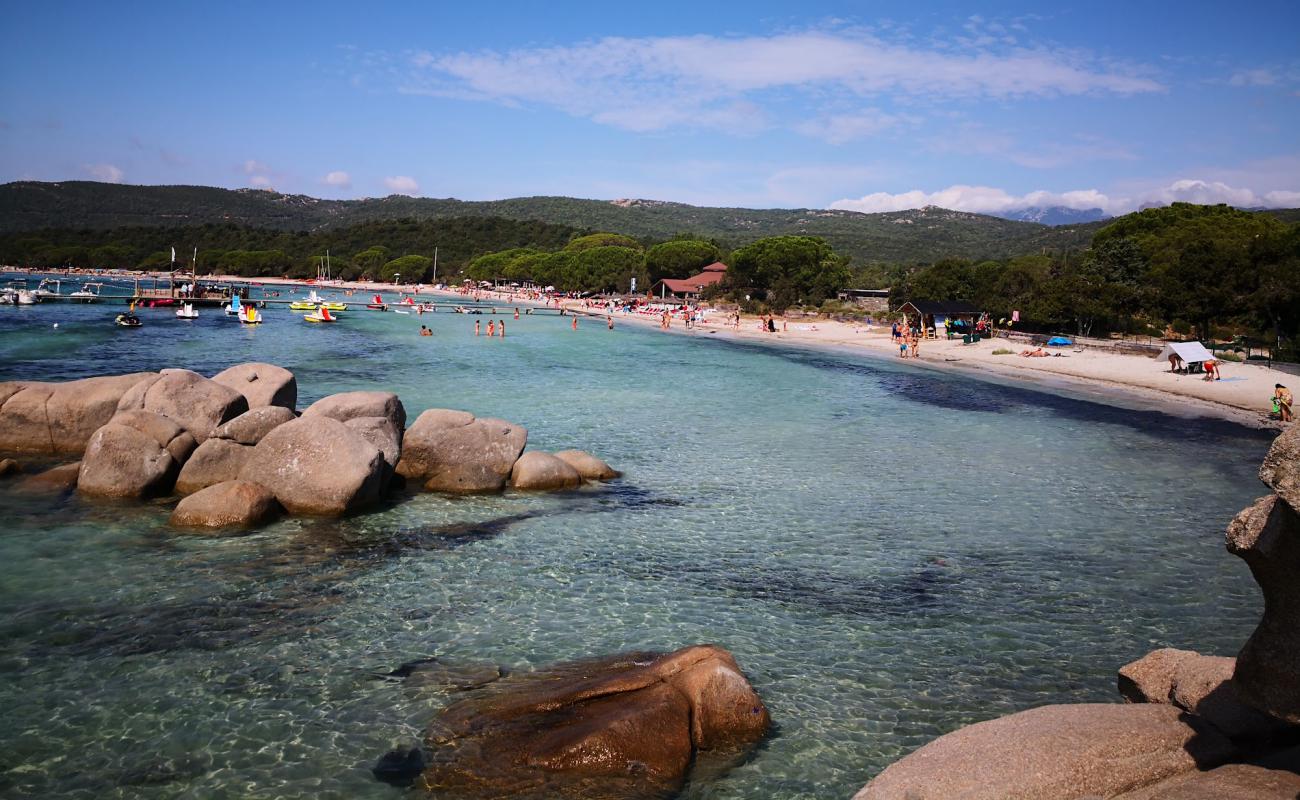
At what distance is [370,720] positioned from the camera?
893 cm

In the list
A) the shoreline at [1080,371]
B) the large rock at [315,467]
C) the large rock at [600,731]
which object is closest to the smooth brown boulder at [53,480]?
the large rock at [315,467]

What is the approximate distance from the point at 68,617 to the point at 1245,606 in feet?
55.6

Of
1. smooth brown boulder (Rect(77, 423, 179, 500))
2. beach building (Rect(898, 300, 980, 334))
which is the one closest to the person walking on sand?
beach building (Rect(898, 300, 980, 334))

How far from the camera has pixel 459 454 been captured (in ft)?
60.1

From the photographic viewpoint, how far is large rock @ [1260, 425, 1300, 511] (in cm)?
496

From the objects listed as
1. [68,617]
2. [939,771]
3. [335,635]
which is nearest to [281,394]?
[68,617]

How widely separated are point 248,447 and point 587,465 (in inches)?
282

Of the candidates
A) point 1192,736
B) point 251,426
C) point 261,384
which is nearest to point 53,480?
point 251,426

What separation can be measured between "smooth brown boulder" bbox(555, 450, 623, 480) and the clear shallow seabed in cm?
49

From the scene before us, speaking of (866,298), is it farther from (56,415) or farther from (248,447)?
(248,447)

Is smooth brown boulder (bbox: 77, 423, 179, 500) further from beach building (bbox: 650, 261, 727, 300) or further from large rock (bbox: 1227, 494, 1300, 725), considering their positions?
beach building (bbox: 650, 261, 727, 300)

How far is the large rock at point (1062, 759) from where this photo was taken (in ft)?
20.1

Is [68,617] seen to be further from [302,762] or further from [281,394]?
[281,394]

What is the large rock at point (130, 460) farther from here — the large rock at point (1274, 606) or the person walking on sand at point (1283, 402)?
the person walking on sand at point (1283, 402)
